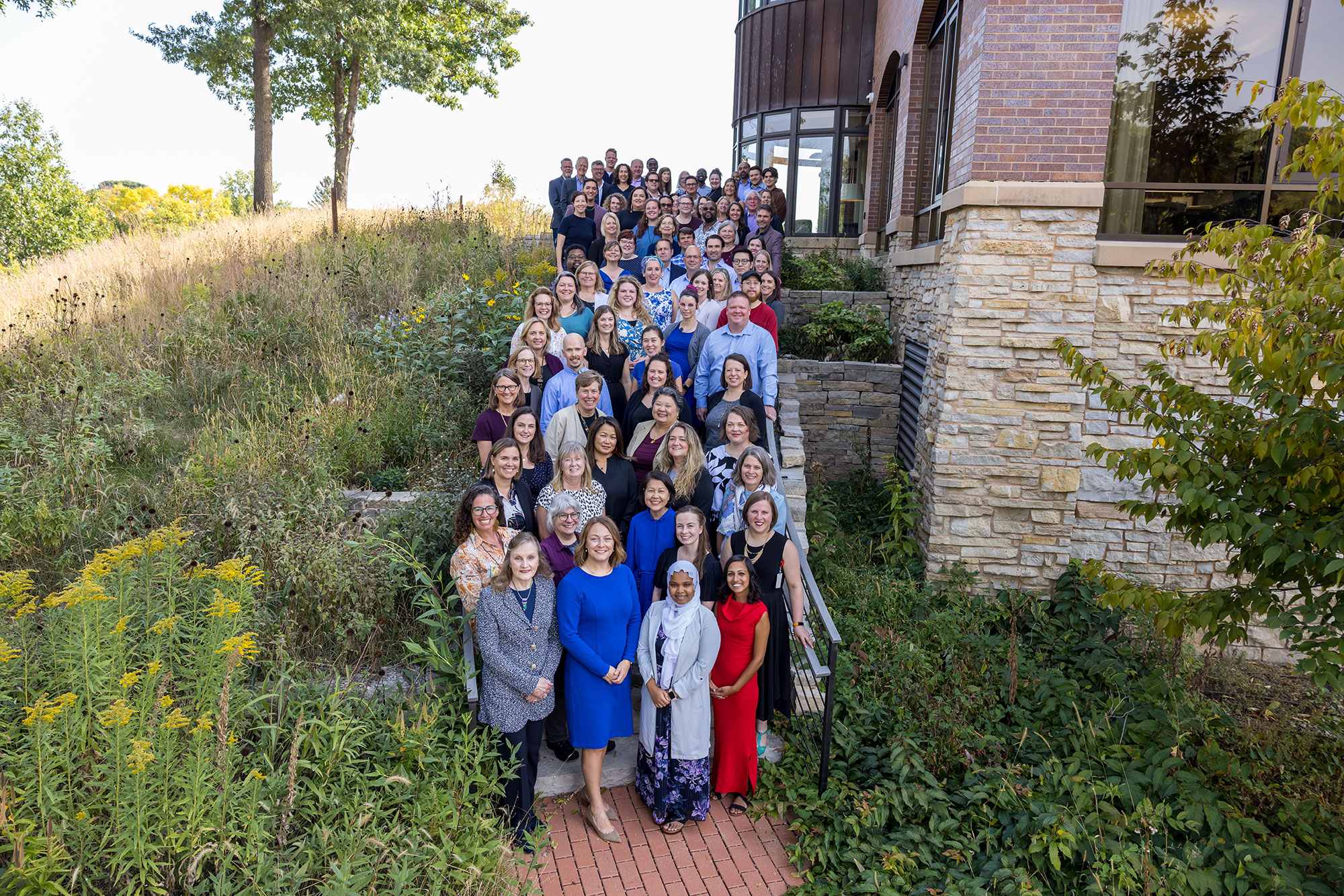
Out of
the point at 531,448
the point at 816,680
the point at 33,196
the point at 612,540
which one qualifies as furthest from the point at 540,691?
the point at 33,196

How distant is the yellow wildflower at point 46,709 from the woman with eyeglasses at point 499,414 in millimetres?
2706

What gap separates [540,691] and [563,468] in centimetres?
138

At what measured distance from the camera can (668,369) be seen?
229 inches

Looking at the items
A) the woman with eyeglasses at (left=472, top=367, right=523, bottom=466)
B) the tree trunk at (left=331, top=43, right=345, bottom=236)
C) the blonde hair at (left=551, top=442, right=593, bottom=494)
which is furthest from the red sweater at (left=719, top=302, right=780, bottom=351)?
the tree trunk at (left=331, top=43, right=345, bottom=236)

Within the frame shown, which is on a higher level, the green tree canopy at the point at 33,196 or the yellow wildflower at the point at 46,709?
the green tree canopy at the point at 33,196

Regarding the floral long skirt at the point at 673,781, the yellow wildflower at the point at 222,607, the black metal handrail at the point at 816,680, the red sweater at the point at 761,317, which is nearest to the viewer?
the yellow wildflower at the point at 222,607

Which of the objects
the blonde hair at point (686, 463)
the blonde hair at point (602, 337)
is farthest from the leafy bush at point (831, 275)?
the blonde hair at point (686, 463)

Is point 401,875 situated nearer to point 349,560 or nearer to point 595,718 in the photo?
point 595,718

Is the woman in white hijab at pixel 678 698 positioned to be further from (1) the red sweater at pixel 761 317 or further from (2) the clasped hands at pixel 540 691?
(1) the red sweater at pixel 761 317

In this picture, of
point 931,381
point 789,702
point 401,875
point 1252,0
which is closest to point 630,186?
point 931,381

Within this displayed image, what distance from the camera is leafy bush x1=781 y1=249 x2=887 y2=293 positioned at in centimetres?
1179

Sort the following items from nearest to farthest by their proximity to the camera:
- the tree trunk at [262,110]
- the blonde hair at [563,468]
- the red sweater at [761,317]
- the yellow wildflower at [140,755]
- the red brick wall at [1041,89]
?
the yellow wildflower at [140,755] → the blonde hair at [563,468] → the red brick wall at [1041,89] → the red sweater at [761,317] → the tree trunk at [262,110]

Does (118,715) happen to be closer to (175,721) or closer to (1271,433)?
(175,721)

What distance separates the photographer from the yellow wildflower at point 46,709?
2943mm
